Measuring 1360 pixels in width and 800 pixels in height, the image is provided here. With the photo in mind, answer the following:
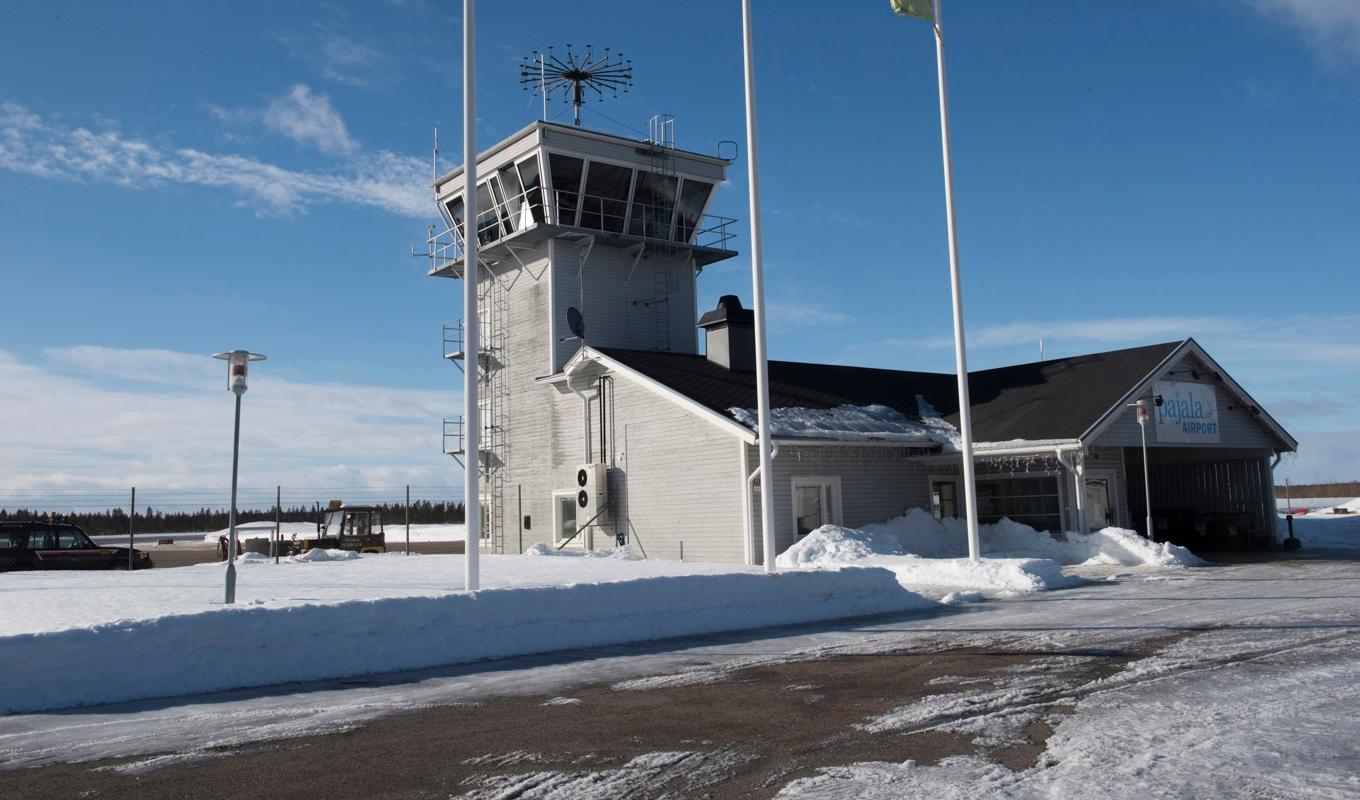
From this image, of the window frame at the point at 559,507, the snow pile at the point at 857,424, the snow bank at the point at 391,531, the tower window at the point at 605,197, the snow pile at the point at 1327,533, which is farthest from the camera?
the snow bank at the point at 391,531

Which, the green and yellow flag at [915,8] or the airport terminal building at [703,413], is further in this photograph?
the airport terminal building at [703,413]

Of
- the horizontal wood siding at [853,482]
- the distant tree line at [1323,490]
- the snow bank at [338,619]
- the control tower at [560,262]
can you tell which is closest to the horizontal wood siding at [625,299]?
the control tower at [560,262]

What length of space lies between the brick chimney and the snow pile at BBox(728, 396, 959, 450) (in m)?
3.38

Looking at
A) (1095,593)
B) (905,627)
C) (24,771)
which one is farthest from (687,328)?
(24,771)

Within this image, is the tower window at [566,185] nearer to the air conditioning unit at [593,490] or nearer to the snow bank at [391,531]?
the air conditioning unit at [593,490]

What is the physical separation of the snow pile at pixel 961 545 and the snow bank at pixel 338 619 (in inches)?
218

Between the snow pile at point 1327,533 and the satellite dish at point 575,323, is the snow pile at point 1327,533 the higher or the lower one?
the lower one

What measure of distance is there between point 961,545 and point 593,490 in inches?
378

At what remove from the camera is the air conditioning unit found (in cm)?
2822

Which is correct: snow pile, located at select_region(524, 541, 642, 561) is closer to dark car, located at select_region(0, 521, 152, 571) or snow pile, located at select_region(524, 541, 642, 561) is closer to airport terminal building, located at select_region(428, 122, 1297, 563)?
airport terminal building, located at select_region(428, 122, 1297, 563)

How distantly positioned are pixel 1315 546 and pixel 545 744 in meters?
29.2

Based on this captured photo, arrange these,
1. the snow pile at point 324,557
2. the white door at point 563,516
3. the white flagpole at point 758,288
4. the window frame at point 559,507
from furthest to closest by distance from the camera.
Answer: the white door at point 563,516
the window frame at point 559,507
the snow pile at point 324,557
the white flagpole at point 758,288

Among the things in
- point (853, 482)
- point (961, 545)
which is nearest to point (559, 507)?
point (853, 482)

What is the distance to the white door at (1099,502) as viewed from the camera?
89.6ft
